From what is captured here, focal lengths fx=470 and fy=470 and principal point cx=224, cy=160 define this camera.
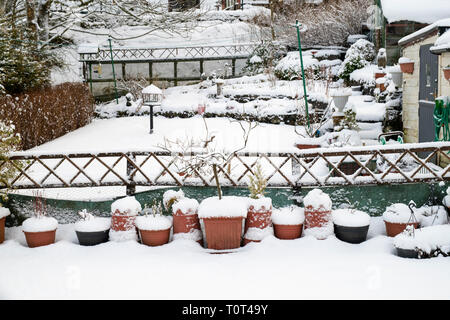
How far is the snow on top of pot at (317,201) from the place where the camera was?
197 inches

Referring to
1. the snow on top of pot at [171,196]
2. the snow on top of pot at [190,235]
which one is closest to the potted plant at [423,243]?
the snow on top of pot at [190,235]

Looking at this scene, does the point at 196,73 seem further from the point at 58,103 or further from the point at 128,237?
the point at 128,237

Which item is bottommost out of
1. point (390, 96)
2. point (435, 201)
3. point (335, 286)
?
point (335, 286)

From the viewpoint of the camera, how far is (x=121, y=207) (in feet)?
16.7

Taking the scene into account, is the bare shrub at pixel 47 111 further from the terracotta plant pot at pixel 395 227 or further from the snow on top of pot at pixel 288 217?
the terracotta plant pot at pixel 395 227

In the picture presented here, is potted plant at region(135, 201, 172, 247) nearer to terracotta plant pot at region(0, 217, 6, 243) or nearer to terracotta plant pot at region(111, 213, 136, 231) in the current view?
terracotta plant pot at region(111, 213, 136, 231)

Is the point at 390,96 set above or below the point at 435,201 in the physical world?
above

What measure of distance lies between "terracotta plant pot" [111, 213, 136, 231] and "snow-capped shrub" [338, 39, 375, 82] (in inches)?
402

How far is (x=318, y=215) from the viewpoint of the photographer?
16.5 feet

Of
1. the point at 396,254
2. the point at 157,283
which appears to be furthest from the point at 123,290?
the point at 396,254

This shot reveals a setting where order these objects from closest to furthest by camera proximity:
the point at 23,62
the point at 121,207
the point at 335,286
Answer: the point at 335,286, the point at 121,207, the point at 23,62

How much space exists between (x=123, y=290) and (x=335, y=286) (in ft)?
6.10

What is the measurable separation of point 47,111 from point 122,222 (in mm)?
7432

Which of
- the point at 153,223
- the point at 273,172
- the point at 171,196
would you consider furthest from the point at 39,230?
the point at 273,172
